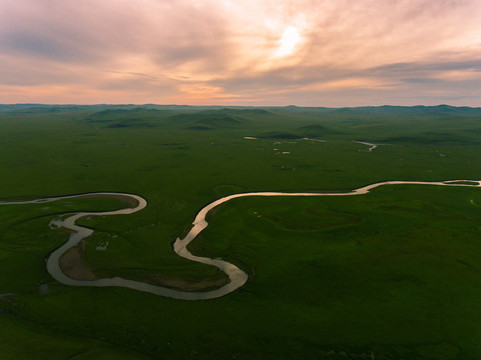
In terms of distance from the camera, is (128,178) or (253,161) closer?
(128,178)

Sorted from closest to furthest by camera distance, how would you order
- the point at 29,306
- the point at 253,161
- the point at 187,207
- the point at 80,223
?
the point at 29,306 → the point at 80,223 → the point at 187,207 → the point at 253,161

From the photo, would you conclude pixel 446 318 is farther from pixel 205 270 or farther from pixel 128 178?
pixel 128 178

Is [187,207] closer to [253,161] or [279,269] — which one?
[279,269]

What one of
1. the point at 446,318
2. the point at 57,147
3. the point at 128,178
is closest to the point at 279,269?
the point at 446,318

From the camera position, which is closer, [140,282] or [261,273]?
[140,282]

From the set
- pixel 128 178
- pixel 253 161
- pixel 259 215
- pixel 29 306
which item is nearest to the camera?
pixel 29 306

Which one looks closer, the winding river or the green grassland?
the green grassland

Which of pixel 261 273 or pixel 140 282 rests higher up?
pixel 261 273

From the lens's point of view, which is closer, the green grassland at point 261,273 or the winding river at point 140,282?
the green grassland at point 261,273

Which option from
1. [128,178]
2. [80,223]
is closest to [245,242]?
[80,223]
